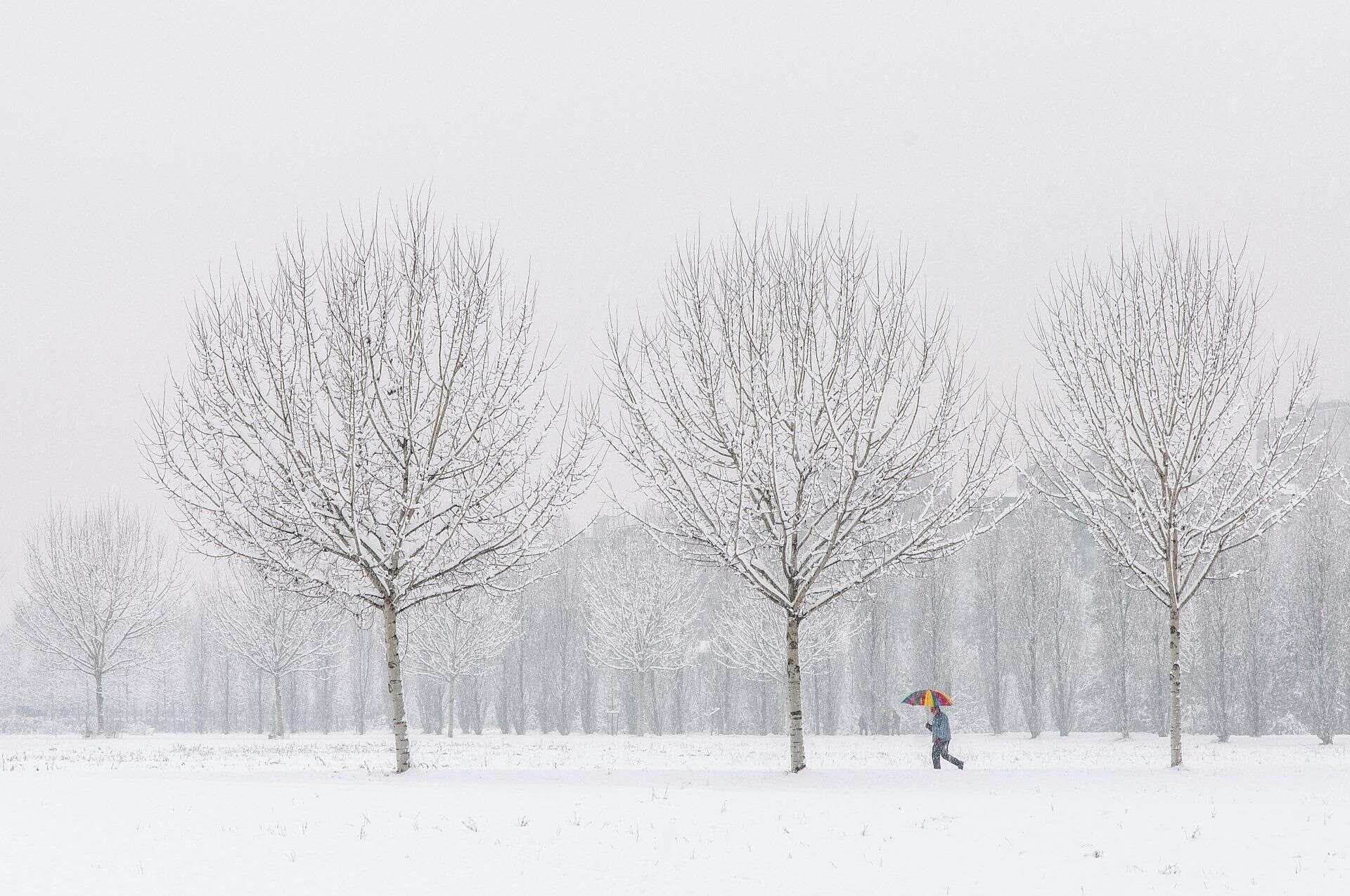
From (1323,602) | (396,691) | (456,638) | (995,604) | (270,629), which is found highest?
(396,691)

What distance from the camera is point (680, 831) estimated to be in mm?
10422

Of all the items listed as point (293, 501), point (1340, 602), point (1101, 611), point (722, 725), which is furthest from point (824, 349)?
point (722, 725)

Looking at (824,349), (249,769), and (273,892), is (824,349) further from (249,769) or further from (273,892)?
(249,769)

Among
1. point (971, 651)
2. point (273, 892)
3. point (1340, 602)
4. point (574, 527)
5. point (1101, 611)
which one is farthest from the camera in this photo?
point (574, 527)

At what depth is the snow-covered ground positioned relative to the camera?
28.2 ft

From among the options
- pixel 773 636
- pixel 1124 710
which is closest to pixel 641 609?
pixel 773 636

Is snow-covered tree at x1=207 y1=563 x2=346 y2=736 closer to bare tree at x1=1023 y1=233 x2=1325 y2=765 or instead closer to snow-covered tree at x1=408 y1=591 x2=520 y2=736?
snow-covered tree at x1=408 y1=591 x2=520 y2=736

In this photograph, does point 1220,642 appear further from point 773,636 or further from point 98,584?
point 98,584

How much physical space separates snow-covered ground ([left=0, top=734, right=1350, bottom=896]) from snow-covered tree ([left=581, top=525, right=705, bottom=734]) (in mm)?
25733

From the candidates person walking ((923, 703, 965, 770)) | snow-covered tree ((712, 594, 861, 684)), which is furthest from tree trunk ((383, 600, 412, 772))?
snow-covered tree ((712, 594, 861, 684))

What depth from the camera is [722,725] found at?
5241 centimetres

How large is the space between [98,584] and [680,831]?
119 feet

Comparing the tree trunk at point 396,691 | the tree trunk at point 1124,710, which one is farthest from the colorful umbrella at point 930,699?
the tree trunk at point 1124,710

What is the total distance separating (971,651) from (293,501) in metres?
55.0
